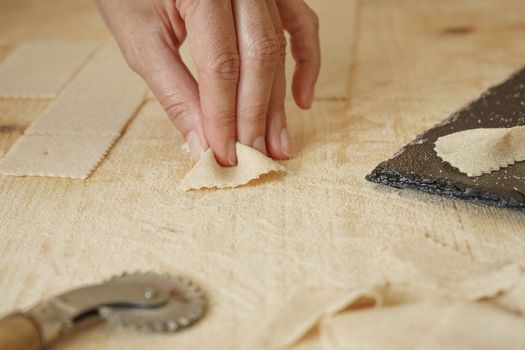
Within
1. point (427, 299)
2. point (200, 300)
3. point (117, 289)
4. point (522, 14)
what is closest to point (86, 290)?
point (117, 289)

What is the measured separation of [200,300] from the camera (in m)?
0.88

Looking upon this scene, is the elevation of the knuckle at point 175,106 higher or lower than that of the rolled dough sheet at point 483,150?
higher

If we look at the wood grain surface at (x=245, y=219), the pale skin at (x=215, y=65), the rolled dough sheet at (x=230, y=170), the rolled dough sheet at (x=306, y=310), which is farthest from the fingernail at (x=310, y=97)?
the rolled dough sheet at (x=306, y=310)

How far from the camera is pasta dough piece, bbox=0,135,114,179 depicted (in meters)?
1.28

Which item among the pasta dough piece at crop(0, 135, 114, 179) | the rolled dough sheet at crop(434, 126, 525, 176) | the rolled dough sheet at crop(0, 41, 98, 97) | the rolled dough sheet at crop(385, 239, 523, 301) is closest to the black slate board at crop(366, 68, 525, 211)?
the rolled dough sheet at crop(434, 126, 525, 176)

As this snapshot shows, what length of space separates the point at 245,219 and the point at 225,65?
0.30m

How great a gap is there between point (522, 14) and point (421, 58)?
0.61 metres

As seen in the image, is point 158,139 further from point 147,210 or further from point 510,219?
point 510,219

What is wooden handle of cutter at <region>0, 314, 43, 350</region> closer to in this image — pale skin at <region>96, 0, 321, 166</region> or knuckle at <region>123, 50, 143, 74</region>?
pale skin at <region>96, 0, 321, 166</region>

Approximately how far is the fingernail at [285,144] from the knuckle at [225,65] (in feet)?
0.61

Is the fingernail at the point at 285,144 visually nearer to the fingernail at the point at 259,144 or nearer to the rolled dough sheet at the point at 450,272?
the fingernail at the point at 259,144

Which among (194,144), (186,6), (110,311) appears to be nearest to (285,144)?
(194,144)

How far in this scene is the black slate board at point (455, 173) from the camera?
41.1 inches

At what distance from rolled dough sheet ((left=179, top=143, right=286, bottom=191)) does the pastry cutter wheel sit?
1.07 feet
